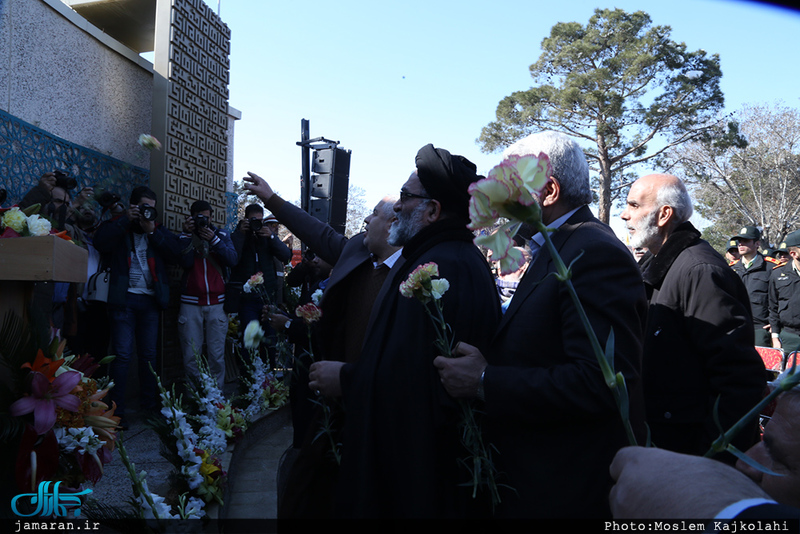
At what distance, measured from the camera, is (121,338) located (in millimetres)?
5121

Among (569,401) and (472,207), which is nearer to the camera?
(472,207)

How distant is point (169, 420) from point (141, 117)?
14.5 feet

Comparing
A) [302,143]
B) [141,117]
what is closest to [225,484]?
[141,117]

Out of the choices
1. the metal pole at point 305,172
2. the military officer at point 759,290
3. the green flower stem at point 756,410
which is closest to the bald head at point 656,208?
the green flower stem at point 756,410

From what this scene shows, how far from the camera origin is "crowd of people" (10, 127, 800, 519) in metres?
1.49

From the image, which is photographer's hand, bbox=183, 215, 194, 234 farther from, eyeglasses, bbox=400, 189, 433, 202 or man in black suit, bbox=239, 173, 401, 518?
eyeglasses, bbox=400, 189, 433, 202

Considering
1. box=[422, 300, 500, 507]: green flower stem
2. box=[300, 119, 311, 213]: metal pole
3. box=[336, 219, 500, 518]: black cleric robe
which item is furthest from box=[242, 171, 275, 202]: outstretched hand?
box=[300, 119, 311, 213]: metal pole

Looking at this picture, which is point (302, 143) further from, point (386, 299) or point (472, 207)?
point (472, 207)

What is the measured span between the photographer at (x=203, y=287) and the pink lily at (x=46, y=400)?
405cm

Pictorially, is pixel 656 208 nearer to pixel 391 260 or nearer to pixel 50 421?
pixel 391 260

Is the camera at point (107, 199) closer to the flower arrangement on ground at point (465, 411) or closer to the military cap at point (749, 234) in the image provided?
the flower arrangement on ground at point (465, 411)

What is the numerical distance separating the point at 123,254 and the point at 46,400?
358cm

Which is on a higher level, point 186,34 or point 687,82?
point 687,82

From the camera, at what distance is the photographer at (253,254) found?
22.7ft
